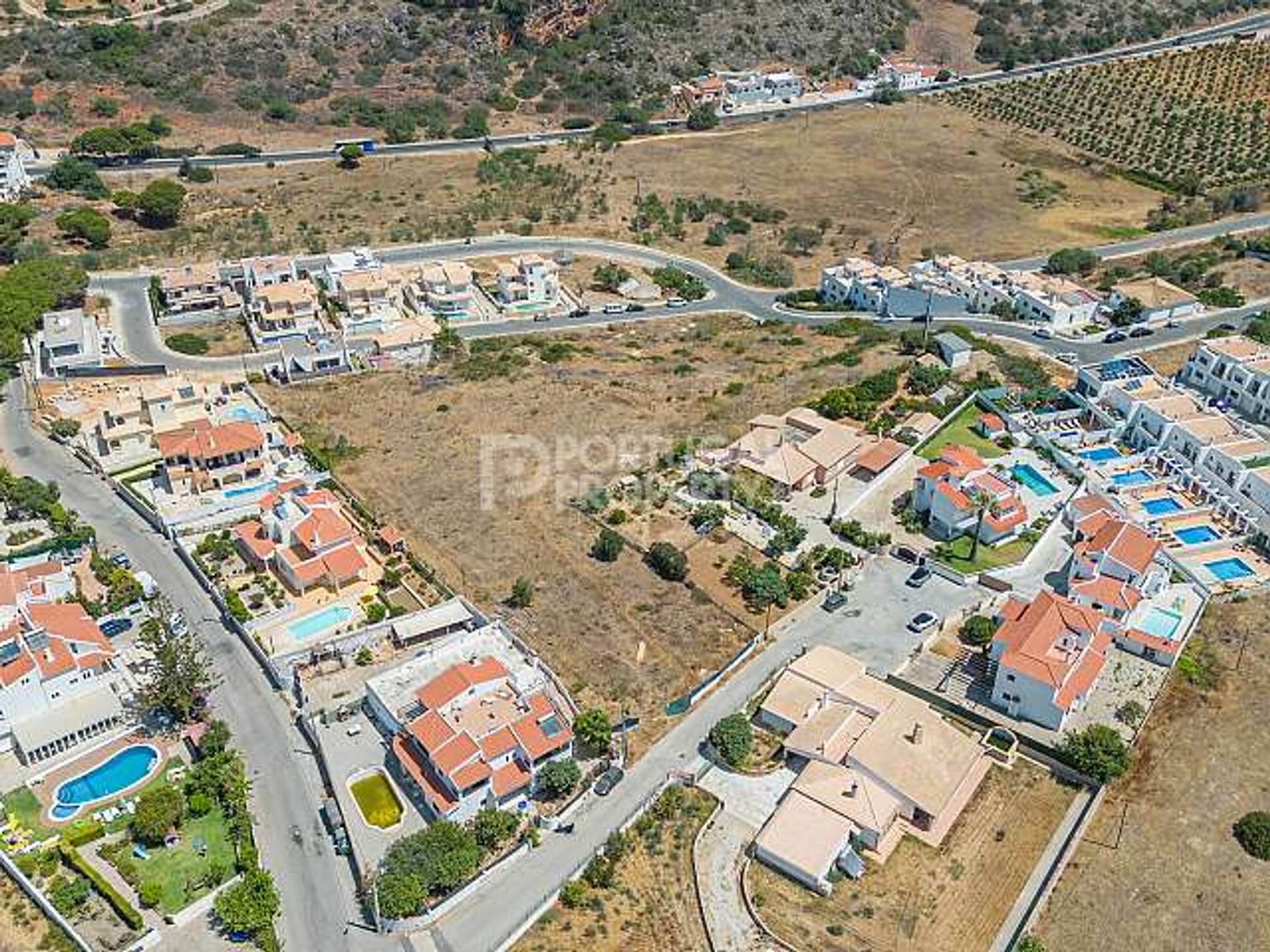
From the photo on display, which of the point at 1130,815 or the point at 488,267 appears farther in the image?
the point at 488,267

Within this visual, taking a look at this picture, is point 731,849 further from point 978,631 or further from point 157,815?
point 157,815

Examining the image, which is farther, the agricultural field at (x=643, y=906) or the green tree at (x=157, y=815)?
the green tree at (x=157, y=815)

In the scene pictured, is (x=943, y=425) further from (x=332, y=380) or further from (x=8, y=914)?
(x=8, y=914)

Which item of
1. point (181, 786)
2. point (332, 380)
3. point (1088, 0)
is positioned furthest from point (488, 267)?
point (1088, 0)

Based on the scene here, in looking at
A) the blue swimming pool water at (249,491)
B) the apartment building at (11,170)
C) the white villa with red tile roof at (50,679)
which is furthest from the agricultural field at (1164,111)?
the apartment building at (11,170)

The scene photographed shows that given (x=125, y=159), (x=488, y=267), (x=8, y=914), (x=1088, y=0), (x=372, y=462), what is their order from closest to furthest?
(x=8, y=914)
(x=372, y=462)
(x=488, y=267)
(x=125, y=159)
(x=1088, y=0)

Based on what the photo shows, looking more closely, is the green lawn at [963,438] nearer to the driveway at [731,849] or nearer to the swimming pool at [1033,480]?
the swimming pool at [1033,480]

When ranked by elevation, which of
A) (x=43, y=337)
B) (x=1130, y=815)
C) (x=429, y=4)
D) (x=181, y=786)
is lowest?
(x=1130, y=815)

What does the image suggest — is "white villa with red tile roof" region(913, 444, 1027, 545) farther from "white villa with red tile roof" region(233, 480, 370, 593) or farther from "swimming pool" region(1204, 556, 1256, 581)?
"white villa with red tile roof" region(233, 480, 370, 593)
